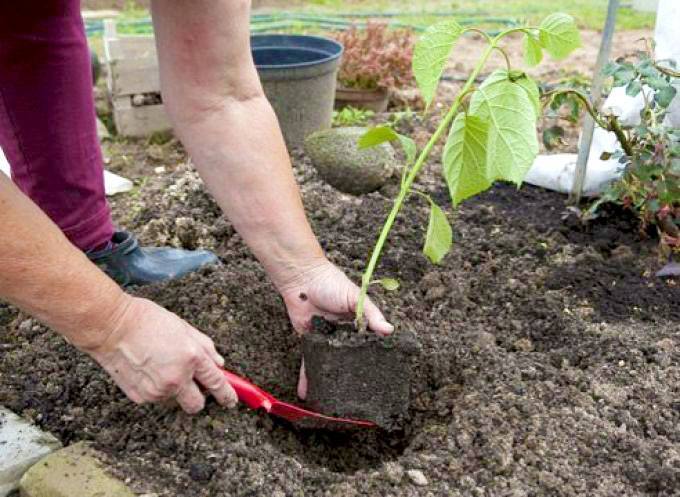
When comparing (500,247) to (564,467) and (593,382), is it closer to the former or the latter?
(593,382)

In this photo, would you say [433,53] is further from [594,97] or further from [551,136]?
[594,97]

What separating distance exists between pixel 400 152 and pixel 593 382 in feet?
5.46

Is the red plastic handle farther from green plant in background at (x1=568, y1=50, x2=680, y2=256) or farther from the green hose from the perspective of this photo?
the green hose

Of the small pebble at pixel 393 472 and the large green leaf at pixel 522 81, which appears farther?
the small pebble at pixel 393 472

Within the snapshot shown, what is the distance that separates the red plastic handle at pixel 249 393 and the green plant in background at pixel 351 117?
227cm

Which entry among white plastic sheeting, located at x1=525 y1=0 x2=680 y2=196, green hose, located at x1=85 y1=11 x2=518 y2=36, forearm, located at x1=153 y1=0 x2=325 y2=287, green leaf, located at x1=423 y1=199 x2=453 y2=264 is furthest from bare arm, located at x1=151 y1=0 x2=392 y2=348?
green hose, located at x1=85 y1=11 x2=518 y2=36

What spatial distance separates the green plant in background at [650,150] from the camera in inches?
83.9

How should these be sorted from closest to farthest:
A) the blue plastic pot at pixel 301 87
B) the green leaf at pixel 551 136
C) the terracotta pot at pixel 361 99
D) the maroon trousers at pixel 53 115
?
1. the maroon trousers at pixel 53 115
2. the green leaf at pixel 551 136
3. the blue plastic pot at pixel 301 87
4. the terracotta pot at pixel 361 99

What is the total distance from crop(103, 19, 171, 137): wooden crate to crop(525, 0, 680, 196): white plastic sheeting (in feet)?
5.90

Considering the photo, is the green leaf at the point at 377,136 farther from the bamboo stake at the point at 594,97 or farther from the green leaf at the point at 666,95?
the bamboo stake at the point at 594,97

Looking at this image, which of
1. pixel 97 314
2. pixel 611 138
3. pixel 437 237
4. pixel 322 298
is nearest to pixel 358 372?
pixel 322 298

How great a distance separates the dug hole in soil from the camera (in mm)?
1608

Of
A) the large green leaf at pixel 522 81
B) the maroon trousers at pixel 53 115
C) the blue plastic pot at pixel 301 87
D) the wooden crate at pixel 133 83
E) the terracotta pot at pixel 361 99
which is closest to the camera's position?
the large green leaf at pixel 522 81

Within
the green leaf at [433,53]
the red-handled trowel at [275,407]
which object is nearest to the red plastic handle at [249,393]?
the red-handled trowel at [275,407]
